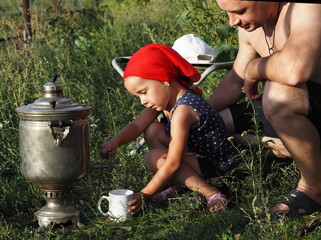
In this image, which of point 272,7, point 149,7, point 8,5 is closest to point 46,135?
point 272,7

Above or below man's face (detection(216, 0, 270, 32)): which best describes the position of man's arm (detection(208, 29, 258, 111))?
below

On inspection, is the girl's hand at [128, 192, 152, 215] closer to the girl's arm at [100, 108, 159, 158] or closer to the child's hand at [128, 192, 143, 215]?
the child's hand at [128, 192, 143, 215]

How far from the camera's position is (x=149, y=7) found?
12.0m

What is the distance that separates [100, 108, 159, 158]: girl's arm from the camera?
12.8ft

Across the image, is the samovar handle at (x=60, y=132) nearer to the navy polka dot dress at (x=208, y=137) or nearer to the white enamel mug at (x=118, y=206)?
the white enamel mug at (x=118, y=206)

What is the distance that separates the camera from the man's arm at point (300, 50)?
3.12m

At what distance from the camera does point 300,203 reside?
347 cm

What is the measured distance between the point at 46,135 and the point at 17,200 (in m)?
0.77

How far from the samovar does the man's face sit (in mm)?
987

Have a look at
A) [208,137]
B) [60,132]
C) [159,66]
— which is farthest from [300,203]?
[60,132]

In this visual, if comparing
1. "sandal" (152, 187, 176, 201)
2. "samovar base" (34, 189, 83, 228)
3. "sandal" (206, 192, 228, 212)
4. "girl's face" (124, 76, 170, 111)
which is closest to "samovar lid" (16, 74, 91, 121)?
"girl's face" (124, 76, 170, 111)

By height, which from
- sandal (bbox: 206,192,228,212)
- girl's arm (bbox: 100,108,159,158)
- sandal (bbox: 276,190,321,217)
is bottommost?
sandal (bbox: 206,192,228,212)

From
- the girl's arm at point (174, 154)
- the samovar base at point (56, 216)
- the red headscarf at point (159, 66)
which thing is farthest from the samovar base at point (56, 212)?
the red headscarf at point (159, 66)

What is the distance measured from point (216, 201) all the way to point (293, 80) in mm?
937
